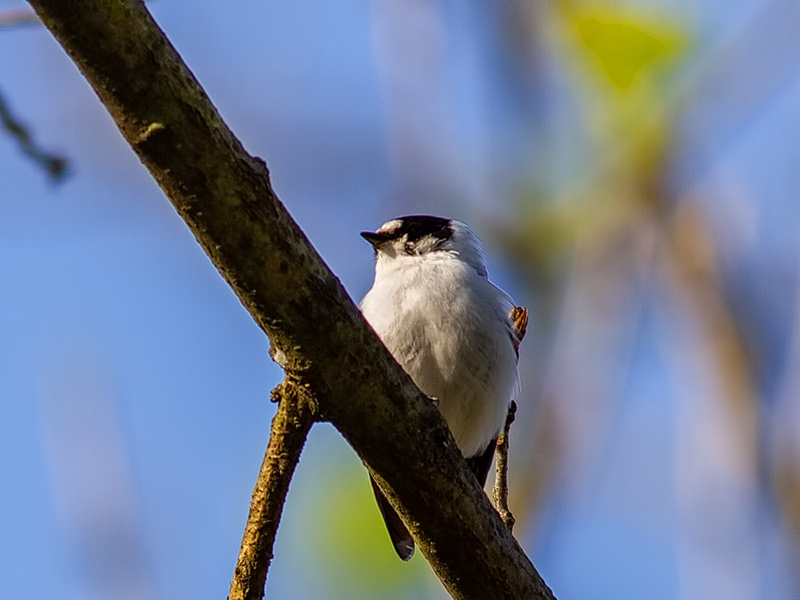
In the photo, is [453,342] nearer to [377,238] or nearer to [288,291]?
[377,238]

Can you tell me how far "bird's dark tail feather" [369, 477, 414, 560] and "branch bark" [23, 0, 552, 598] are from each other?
1.96 m

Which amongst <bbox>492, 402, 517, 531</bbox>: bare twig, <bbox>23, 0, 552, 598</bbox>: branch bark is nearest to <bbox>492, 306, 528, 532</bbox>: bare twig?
<bbox>492, 402, 517, 531</bbox>: bare twig

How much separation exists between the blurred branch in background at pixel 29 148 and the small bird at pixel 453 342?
2515mm

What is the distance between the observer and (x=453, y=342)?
15.1 feet

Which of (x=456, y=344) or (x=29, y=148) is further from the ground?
(x=456, y=344)

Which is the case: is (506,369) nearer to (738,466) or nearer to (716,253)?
(716,253)

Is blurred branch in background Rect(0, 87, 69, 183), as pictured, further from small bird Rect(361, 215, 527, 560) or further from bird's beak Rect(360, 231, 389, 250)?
bird's beak Rect(360, 231, 389, 250)

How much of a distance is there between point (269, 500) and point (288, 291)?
0.63 metres

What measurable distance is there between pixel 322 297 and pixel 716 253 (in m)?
2.28

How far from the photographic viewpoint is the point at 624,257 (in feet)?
13.5

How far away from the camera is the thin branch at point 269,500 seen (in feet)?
8.32

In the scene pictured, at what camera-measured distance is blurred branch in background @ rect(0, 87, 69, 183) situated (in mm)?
2141

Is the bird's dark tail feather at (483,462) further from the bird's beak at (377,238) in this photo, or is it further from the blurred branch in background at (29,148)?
the blurred branch in background at (29,148)

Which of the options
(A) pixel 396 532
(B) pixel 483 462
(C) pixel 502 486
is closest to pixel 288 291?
(C) pixel 502 486
